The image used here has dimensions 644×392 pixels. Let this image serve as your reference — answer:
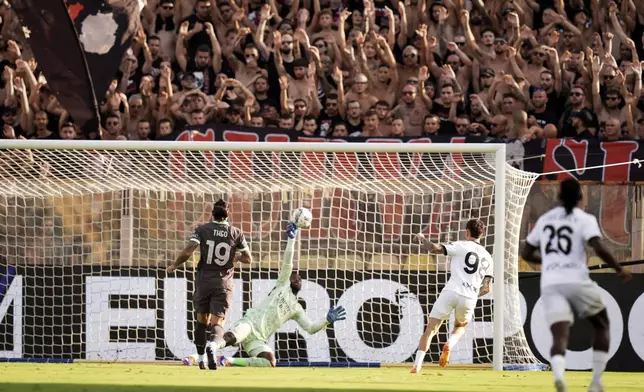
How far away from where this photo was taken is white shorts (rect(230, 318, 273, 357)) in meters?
12.1

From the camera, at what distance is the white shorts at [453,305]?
12359 mm

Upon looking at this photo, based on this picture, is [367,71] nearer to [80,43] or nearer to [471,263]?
[80,43]

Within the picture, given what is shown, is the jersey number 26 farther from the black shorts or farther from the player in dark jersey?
the black shorts

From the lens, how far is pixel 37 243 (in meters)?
14.6

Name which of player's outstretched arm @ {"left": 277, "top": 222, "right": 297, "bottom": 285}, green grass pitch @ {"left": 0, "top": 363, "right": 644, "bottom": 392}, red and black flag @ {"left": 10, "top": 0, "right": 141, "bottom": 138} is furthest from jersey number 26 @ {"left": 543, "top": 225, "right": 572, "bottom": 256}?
red and black flag @ {"left": 10, "top": 0, "right": 141, "bottom": 138}

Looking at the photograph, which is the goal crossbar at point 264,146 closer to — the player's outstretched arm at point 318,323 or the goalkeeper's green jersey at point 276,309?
the goalkeeper's green jersey at point 276,309

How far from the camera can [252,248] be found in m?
14.5

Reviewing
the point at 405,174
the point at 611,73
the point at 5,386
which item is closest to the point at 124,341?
the point at 405,174

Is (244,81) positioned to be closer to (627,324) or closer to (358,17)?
(358,17)

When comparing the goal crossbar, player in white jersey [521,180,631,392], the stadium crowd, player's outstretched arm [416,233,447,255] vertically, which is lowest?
player's outstretched arm [416,233,447,255]

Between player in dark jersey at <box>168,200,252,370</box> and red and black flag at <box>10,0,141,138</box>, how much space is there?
14.5 ft

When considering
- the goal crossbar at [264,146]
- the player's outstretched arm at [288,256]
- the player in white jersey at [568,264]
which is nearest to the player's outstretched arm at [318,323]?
the player's outstretched arm at [288,256]

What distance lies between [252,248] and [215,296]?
8.11ft

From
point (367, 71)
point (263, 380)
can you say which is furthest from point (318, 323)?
point (367, 71)
